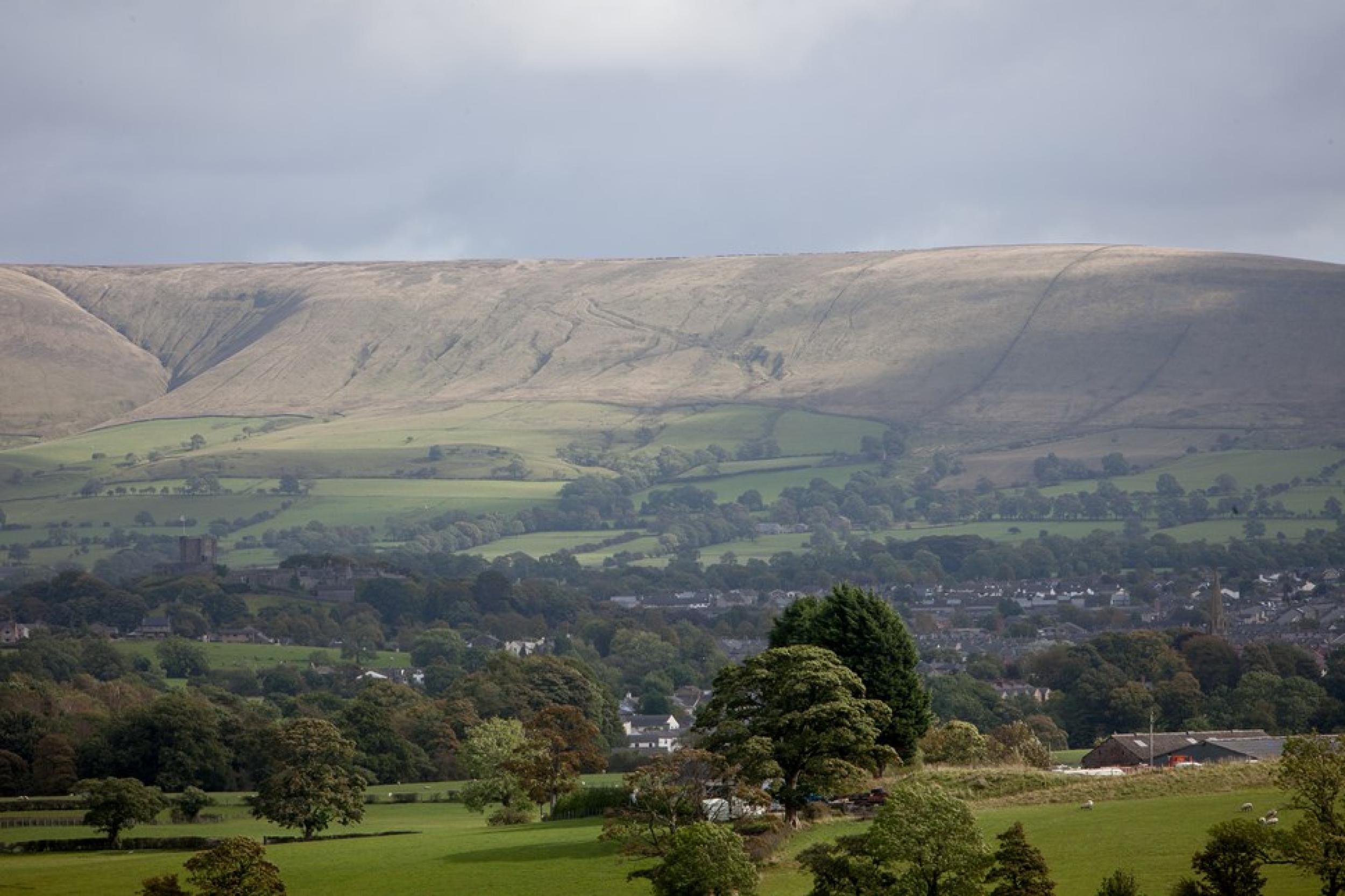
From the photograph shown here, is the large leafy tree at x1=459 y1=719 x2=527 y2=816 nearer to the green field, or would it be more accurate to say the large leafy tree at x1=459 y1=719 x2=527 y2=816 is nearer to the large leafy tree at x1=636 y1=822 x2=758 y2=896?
the green field

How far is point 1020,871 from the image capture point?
4419 cm

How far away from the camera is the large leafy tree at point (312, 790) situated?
78188 mm

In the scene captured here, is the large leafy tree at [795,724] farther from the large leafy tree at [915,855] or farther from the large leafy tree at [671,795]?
the large leafy tree at [915,855]

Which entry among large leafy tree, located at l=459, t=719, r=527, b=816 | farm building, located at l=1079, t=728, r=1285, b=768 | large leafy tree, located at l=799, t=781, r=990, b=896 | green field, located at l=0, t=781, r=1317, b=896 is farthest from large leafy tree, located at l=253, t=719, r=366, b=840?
large leafy tree, located at l=799, t=781, r=990, b=896

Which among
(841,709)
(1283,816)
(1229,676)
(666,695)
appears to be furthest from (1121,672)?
(1283,816)

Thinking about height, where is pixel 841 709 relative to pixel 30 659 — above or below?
above

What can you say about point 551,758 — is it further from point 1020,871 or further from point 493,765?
point 1020,871

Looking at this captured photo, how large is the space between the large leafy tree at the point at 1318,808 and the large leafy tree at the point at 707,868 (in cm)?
1267

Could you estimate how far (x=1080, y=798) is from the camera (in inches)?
2260

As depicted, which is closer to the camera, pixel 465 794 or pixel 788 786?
pixel 788 786

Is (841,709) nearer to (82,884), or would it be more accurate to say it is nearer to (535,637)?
(82,884)

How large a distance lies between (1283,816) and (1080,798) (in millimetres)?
9112

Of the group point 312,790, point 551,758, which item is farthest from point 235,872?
point 312,790

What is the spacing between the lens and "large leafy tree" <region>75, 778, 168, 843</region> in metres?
76.9
